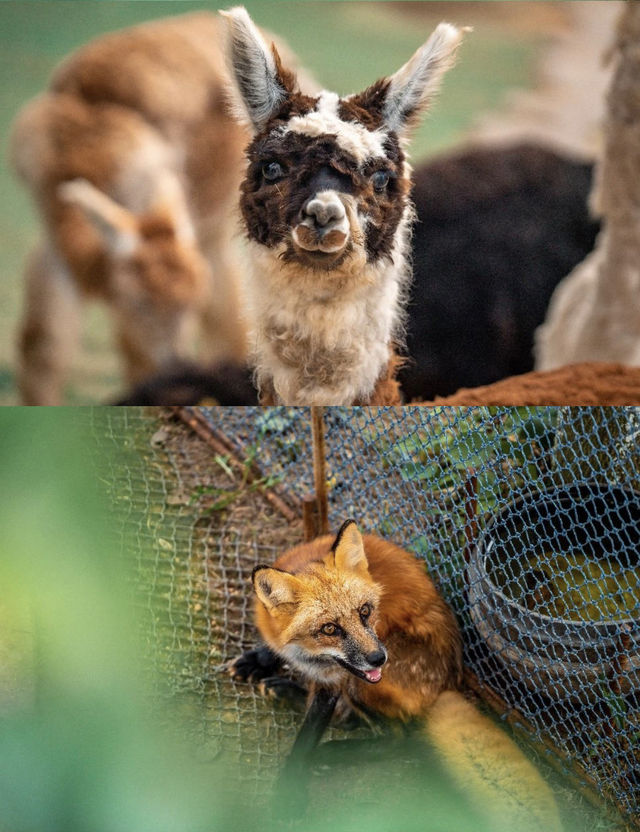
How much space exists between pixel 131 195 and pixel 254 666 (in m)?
0.96

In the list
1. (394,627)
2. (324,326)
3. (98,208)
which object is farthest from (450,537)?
(98,208)

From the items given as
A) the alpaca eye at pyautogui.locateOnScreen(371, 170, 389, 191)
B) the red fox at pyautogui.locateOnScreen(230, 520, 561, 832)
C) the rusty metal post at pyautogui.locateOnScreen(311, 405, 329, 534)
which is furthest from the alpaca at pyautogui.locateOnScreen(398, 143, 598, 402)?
the red fox at pyautogui.locateOnScreen(230, 520, 561, 832)

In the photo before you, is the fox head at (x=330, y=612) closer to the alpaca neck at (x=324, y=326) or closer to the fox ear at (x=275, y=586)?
the fox ear at (x=275, y=586)

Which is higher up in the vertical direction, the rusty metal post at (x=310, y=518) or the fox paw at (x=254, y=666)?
the rusty metal post at (x=310, y=518)

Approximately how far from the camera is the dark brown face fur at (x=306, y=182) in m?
1.24

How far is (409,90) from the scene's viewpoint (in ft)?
4.15

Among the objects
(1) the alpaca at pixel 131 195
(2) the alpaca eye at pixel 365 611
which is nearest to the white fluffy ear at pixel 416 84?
(1) the alpaca at pixel 131 195

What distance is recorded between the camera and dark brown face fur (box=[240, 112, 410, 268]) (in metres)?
1.24

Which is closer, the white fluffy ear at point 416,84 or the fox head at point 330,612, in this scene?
the white fluffy ear at point 416,84

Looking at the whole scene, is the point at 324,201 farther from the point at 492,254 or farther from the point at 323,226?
the point at 492,254

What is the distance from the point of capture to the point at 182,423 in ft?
5.58

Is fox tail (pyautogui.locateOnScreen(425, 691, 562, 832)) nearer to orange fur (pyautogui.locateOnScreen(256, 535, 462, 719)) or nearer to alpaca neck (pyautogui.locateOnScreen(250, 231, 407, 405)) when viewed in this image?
orange fur (pyautogui.locateOnScreen(256, 535, 462, 719))

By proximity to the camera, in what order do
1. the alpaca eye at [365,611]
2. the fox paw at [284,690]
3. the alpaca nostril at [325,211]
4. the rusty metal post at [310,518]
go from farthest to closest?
the rusty metal post at [310,518], the fox paw at [284,690], the alpaca eye at [365,611], the alpaca nostril at [325,211]

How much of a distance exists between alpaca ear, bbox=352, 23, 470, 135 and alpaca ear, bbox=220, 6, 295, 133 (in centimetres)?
12
